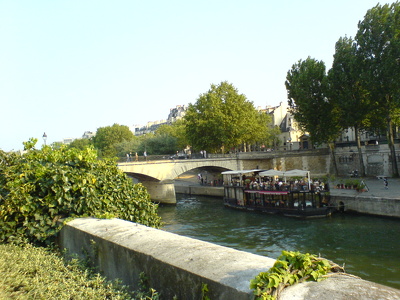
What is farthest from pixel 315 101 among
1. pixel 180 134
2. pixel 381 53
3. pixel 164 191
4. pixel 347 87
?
pixel 180 134

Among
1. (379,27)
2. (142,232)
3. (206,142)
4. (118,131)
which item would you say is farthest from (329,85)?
(118,131)

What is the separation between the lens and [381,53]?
1197 inches

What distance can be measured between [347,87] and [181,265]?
3441 centimetres

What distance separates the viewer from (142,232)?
4.42 metres

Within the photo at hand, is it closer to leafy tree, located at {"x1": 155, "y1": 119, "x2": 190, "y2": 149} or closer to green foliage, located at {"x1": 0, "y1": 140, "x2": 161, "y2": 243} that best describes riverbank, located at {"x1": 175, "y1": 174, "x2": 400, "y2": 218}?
green foliage, located at {"x1": 0, "y1": 140, "x2": 161, "y2": 243}

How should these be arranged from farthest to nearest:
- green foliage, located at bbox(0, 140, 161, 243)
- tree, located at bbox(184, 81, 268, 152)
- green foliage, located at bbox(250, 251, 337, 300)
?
tree, located at bbox(184, 81, 268, 152)
green foliage, located at bbox(0, 140, 161, 243)
green foliage, located at bbox(250, 251, 337, 300)

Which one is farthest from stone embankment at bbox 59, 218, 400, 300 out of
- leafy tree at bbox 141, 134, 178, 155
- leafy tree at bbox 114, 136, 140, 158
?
leafy tree at bbox 114, 136, 140, 158

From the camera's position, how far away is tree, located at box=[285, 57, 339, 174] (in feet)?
122

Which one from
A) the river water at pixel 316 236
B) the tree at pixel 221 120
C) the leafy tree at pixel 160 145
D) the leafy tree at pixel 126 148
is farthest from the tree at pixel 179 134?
the river water at pixel 316 236

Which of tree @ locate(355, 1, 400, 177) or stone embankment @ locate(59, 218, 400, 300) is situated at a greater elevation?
tree @ locate(355, 1, 400, 177)

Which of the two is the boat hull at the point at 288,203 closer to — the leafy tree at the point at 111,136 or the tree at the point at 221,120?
the tree at the point at 221,120

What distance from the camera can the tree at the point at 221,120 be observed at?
47.4m

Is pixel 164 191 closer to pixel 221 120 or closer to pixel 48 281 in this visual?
pixel 221 120

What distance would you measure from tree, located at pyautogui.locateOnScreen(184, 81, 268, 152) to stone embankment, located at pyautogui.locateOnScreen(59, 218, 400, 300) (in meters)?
42.5
